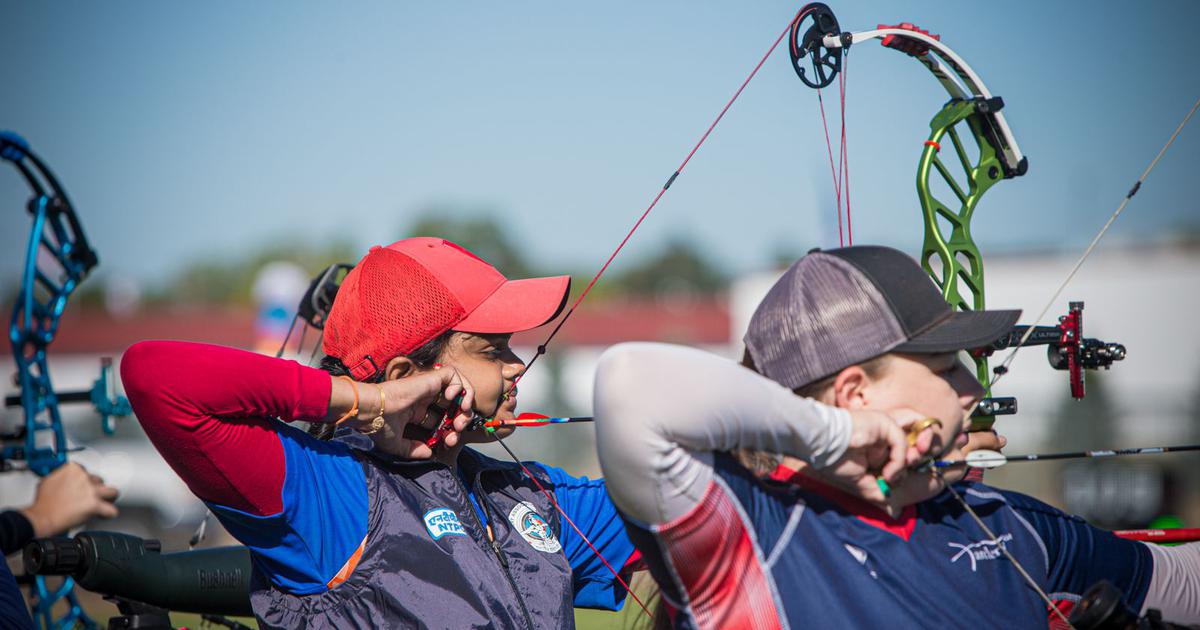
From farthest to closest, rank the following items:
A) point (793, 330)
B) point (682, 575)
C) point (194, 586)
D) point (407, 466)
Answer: point (194, 586) < point (407, 466) < point (793, 330) < point (682, 575)

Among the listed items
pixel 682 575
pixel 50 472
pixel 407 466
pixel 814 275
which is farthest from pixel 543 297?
pixel 50 472

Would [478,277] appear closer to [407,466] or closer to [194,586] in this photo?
[407,466]

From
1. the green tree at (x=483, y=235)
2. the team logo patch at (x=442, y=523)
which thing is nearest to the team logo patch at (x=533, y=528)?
the team logo patch at (x=442, y=523)

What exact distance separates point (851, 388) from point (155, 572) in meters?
1.93

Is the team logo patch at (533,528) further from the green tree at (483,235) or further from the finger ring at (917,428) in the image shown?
the green tree at (483,235)

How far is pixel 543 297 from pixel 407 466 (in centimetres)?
50

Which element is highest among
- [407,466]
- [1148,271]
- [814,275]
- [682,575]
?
[814,275]

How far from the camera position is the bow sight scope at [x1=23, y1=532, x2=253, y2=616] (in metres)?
2.62

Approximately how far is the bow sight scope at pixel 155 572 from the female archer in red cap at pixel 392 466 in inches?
28.1

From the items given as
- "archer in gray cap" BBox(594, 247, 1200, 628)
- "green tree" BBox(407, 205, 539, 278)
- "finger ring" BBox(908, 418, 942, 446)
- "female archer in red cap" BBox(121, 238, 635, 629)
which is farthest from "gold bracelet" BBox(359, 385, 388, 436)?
"green tree" BBox(407, 205, 539, 278)

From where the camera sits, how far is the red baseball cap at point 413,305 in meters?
2.27

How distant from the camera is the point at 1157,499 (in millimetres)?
8148

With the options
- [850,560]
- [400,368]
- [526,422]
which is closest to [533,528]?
[526,422]

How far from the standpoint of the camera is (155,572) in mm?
2721
